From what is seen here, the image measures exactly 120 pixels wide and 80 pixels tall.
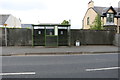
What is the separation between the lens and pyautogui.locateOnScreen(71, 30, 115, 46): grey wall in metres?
15.5

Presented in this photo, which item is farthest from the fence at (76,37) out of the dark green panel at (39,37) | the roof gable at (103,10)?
the roof gable at (103,10)

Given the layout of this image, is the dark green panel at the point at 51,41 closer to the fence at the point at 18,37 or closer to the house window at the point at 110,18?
the fence at the point at 18,37

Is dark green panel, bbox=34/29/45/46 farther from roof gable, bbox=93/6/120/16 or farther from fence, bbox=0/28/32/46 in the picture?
roof gable, bbox=93/6/120/16

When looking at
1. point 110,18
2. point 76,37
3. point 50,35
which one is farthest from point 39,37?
point 110,18

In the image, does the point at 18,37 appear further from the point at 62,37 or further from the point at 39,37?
the point at 62,37

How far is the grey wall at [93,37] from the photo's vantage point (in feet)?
50.9

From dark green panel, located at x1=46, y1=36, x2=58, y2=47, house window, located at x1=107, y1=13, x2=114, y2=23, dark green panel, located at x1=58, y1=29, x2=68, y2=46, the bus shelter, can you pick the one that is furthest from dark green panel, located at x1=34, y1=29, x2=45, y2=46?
house window, located at x1=107, y1=13, x2=114, y2=23

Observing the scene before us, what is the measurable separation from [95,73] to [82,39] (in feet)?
34.6

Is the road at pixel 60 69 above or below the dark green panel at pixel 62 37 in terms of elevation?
below

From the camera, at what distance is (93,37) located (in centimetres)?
1587

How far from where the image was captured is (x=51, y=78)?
4613mm

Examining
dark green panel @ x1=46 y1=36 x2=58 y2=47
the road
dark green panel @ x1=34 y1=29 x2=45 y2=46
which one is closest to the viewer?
the road

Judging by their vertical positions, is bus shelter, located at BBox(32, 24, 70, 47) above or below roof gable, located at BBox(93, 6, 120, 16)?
below

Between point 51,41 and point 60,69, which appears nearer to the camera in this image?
point 60,69
